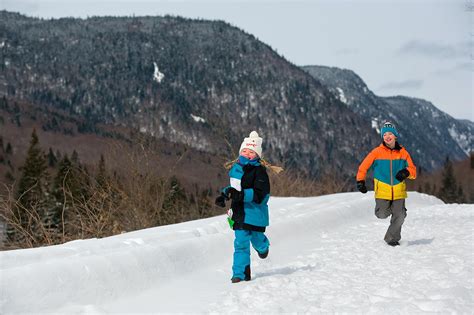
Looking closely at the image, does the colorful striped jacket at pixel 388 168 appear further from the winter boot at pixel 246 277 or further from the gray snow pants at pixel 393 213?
the winter boot at pixel 246 277

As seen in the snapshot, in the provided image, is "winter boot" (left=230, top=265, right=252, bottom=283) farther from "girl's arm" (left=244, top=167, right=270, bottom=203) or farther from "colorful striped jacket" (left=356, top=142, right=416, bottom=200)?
"colorful striped jacket" (left=356, top=142, right=416, bottom=200)

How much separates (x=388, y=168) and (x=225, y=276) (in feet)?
10.4

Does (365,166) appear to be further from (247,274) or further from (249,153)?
(247,274)

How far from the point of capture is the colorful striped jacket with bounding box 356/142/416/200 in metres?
7.25

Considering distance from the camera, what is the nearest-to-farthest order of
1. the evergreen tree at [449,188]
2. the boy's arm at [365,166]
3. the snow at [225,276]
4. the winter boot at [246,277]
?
the snow at [225,276] < the winter boot at [246,277] < the boy's arm at [365,166] < the evergreen tree at [449,188]

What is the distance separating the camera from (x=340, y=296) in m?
4.27

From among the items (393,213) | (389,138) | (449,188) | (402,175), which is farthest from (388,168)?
(449,188)

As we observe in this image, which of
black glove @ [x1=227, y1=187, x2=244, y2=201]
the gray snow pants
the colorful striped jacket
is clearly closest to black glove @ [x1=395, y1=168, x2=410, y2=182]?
the colorful striped jacket

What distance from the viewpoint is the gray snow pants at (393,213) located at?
7.02 metres

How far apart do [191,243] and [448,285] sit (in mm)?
2652

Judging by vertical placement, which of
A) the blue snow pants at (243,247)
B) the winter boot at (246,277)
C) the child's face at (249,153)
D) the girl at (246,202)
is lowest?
the winter boot at (246,277)

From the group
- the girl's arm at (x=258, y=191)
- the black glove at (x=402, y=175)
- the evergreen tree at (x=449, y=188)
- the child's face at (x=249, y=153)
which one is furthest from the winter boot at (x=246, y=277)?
the evergreen tree at (x=449, y=188)

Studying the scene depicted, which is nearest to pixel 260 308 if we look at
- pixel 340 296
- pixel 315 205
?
pixel 340 296

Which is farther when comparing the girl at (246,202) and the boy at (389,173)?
the boy at (389,173)
